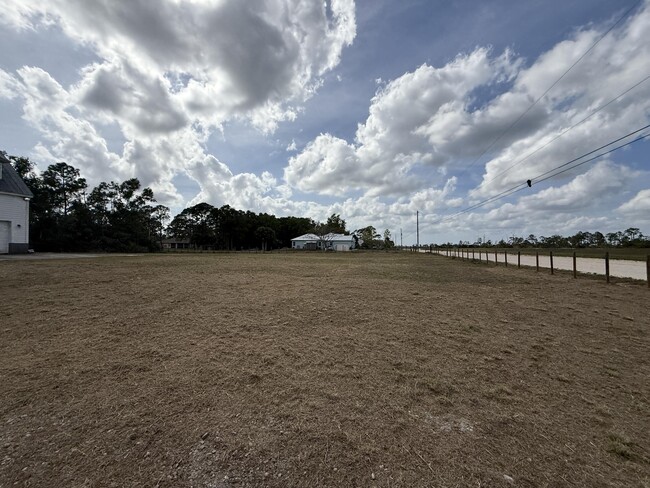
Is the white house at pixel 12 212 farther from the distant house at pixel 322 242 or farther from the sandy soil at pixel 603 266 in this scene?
the distant house at pixel 322 242

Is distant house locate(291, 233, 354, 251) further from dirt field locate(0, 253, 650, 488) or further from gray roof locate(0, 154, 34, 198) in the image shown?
dirt field locate(0, 253, 650, 488)

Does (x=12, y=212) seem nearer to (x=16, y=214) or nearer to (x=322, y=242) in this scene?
(x=16, y=214)

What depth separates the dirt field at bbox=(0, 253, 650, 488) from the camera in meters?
2.02

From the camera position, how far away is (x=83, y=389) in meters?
2.97

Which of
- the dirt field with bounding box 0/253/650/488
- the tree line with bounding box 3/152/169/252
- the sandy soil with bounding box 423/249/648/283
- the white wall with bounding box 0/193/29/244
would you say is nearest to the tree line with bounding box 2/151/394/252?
the tree line with bounding box 3/152/169/252

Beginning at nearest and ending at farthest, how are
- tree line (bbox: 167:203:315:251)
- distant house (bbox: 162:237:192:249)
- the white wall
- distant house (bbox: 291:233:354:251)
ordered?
the white wall < tree line (bbox: 167:203:315:251) < distant house (bbox: 291:233:354:251) < distant house (bbox: 162:237:192:249)

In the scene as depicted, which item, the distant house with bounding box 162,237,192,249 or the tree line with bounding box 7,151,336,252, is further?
the distant house with bounding box 162,237,192,249

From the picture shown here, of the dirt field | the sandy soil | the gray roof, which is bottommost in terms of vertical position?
the dirt field

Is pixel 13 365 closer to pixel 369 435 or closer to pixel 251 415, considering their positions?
pixel 251 415

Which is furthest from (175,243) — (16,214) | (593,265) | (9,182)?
(593,265)

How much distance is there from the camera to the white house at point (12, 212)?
19.2 metres

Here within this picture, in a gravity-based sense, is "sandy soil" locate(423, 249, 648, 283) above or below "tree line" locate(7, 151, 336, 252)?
below

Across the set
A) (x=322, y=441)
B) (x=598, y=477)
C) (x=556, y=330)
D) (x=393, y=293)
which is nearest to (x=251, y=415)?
(x=322, y=441)

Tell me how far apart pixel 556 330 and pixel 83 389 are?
7.14 metres
